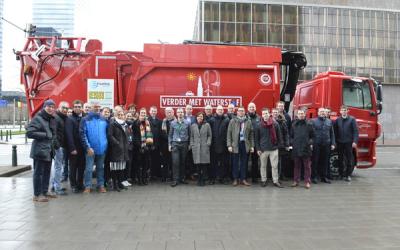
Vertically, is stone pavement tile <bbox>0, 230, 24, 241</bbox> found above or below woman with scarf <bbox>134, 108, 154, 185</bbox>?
below

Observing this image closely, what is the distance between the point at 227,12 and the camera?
140 ft

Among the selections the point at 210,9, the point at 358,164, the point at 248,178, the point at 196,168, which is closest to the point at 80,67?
the point at 196,168

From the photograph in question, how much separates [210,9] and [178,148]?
117 ft

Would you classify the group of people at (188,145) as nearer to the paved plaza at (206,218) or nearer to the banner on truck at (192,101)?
the banner on truck at (192,101)

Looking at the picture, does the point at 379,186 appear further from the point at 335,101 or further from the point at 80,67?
the point at 80,67

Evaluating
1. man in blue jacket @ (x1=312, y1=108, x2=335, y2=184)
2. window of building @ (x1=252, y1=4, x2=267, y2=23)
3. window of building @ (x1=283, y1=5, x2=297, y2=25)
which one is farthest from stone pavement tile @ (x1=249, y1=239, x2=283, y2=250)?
window of building @ (x1=283, y1=5, x2=297, y2=25)

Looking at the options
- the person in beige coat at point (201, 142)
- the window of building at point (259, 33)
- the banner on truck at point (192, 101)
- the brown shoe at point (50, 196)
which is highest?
the window of building at point (259, 33)

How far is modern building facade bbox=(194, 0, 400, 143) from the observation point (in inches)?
1689

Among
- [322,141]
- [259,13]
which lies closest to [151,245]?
[322,141]

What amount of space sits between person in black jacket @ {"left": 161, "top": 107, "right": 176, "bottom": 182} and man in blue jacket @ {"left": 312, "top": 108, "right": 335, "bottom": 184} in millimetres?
3691

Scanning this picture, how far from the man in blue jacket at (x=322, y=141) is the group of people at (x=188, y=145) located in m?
0.02

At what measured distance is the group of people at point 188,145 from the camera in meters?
8.55

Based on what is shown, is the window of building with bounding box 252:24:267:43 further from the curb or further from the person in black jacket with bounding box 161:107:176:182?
the person in black jacket with bounding box 161:107:176:182

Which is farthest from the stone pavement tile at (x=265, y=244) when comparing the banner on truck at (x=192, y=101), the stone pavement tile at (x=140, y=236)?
the banner on truck at (x=192, y=101)
